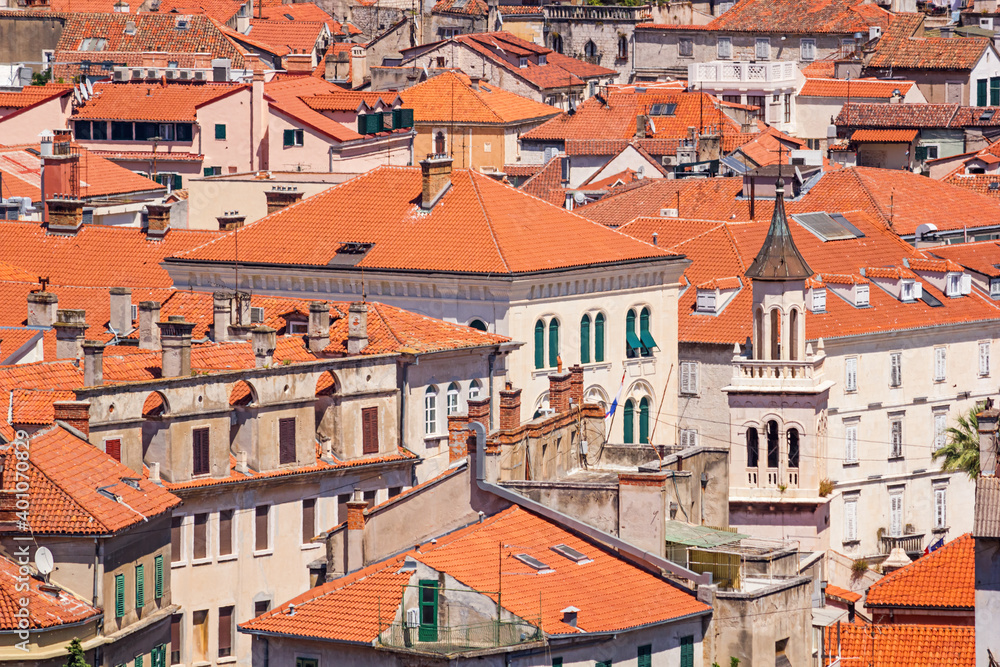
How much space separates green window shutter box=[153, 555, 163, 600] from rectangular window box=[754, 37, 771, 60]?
114 m

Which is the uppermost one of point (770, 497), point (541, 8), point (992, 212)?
point (541, 8)

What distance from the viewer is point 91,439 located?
7481 centimetres

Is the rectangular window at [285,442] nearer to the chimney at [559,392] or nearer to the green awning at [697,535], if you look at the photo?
the chimney at [559,392]

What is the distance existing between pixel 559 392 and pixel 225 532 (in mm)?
9700

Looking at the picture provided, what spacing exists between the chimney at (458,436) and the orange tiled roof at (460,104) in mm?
83016

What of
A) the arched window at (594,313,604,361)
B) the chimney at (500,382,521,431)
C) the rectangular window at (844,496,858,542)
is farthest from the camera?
the rectangular window at (844,496,858,542)

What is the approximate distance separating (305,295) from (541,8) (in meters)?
102

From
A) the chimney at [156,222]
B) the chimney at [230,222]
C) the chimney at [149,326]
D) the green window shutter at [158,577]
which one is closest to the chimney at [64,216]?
the chimney at [156,222]

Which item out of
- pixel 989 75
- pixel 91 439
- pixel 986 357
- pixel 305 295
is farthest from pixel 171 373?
pixel 989 75

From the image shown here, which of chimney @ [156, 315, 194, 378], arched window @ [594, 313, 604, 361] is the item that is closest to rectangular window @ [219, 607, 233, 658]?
chimney @ [156, 315, 194, 378]

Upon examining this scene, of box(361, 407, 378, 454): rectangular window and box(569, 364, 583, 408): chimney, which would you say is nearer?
box(569, 364, 583, 408): chimney

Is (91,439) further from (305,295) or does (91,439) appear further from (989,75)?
(989,75)

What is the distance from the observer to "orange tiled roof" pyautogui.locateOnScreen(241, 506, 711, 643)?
61031mm

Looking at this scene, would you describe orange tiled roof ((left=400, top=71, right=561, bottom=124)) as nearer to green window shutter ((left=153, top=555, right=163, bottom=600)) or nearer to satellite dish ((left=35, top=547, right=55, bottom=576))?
green window shutter ((left=153, top=555, right=163, bottom=600))
